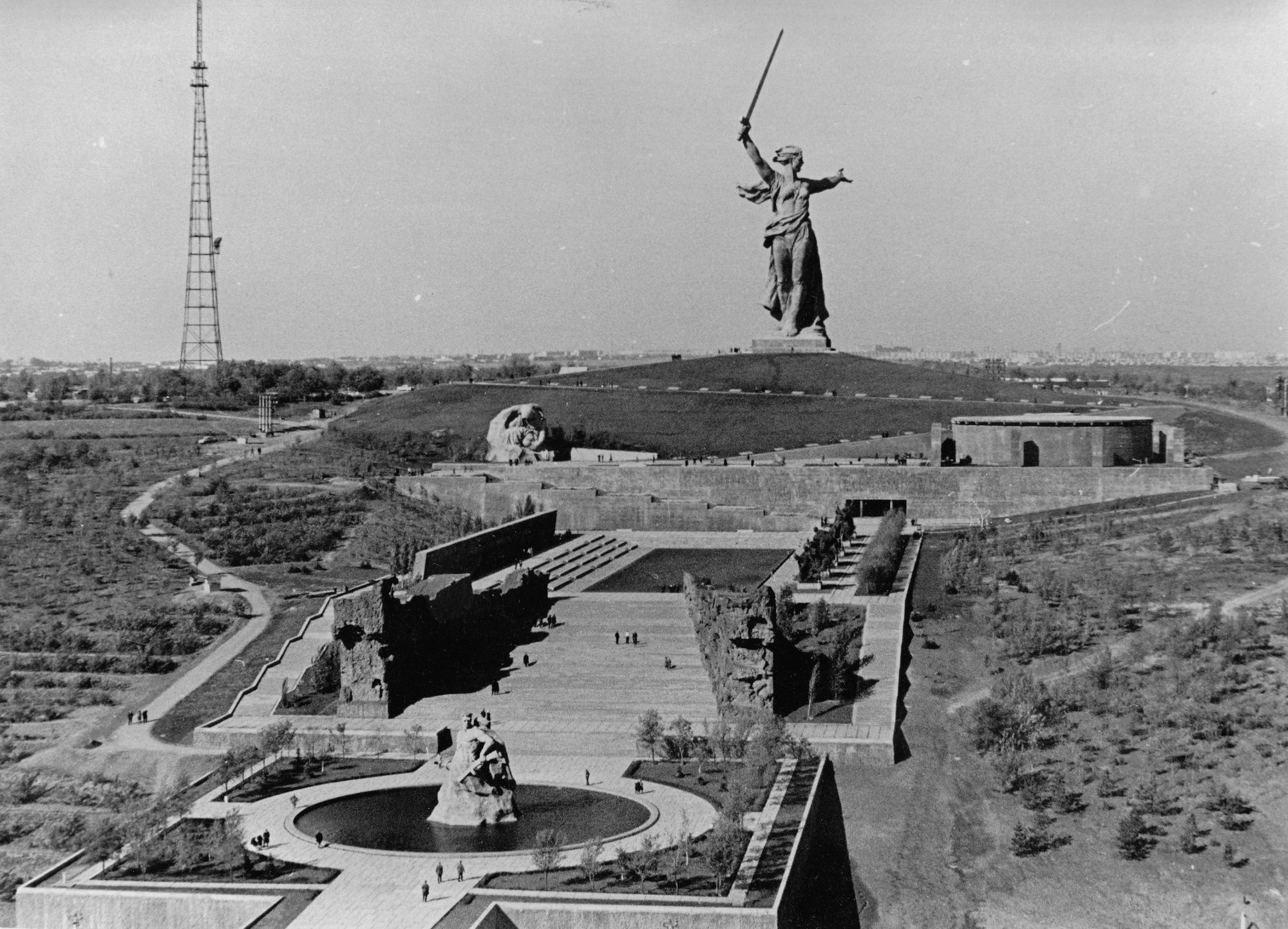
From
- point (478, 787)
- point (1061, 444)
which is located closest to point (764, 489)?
point (1061, 444)

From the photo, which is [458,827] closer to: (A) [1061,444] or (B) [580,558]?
(B) [580,558]

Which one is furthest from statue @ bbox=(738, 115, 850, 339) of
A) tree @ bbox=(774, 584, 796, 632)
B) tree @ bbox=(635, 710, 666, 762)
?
tree @ bbox=(635, 710, 666, 762)

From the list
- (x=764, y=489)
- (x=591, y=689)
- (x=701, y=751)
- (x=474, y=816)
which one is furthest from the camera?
(x=764, y=489)

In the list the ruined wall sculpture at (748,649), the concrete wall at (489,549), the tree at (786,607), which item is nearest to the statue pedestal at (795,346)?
the concrete wall at (489,549)

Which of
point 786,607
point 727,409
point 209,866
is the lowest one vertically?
point 209,866

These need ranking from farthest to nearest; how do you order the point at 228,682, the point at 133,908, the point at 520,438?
the point at 520,438
the point at 228,682
the point at 133,908

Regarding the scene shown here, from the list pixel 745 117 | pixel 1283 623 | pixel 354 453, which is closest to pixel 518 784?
pixel 1283 623

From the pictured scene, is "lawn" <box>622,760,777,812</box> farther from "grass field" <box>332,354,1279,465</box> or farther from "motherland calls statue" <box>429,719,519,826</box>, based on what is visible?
"grass field" <box>332,354,1279,465</box>
